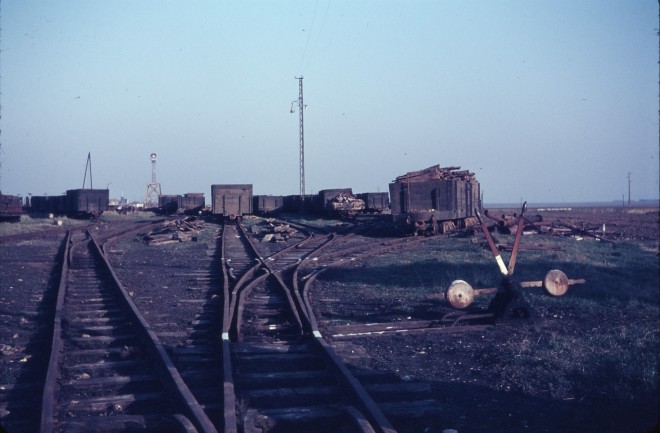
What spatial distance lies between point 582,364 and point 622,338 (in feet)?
3.94

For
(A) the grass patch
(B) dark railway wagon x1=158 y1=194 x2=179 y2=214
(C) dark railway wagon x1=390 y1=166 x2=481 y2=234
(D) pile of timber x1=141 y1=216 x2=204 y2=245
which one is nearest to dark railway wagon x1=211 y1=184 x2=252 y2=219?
(D) pile of timber x1=141 y1=216 x2=204 y2=245

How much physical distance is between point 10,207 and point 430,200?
23127 millimetres

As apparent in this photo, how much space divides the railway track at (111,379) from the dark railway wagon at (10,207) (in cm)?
2583

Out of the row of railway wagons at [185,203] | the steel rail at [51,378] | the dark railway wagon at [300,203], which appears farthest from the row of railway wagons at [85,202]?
the steel rail at [51,378]

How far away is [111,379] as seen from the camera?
15.7 ft

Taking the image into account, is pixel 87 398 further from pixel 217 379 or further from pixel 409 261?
pixel 409 261

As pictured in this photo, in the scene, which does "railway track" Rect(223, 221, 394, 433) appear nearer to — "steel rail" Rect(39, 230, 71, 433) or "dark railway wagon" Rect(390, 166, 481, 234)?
"steel rail" Rect(39, 230, 71, 433)

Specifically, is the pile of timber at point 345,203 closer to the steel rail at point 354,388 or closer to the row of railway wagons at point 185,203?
the row of railway wagons at point 185,203

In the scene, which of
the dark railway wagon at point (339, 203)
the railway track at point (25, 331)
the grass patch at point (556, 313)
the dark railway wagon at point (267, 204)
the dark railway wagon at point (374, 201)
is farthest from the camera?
the dark railway wagon at point (267, 204)

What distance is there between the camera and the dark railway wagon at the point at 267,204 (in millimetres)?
41062

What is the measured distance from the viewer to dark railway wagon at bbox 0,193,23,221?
97.5 ft

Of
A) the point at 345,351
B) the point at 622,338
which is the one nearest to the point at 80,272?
the point at 345,351

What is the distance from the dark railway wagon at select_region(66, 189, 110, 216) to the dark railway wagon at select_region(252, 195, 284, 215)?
1016cm

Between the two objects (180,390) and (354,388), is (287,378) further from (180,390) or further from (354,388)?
(180,390)
